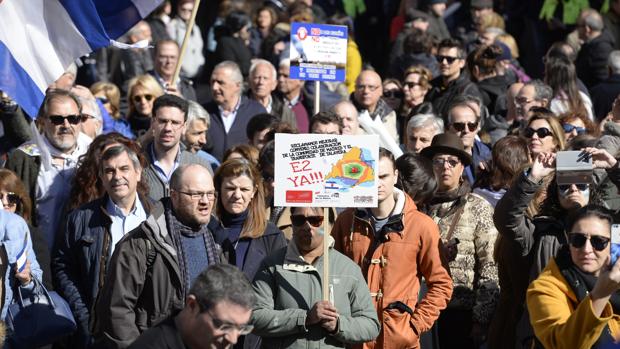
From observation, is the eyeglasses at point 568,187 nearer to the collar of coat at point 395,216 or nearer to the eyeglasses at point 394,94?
the collar of coat at point 395,216

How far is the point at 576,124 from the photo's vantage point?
12062 mm

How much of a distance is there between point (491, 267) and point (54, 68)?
3.27 m

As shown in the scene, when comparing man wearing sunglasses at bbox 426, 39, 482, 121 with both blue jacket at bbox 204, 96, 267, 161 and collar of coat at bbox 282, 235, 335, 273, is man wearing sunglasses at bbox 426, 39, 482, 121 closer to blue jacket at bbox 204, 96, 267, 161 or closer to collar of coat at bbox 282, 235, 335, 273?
blue jacket at bbox 204, 96, 267, 161

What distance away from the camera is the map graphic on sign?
840 centimetres

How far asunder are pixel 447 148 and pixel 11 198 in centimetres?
317

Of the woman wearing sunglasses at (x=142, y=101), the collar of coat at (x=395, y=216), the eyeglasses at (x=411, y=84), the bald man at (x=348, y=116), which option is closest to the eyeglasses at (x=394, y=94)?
the eyeglasses at (x=411, y=84)

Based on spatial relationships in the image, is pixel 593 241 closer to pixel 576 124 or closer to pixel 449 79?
pixel 576 124

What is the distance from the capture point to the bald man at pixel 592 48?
16.3 metres

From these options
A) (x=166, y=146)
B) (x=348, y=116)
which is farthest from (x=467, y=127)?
(x=166, y=146)

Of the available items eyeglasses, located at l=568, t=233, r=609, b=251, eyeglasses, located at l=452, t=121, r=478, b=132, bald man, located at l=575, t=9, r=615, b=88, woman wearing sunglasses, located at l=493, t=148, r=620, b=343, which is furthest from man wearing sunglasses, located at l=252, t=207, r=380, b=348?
bald man, located at l=575, t=9, r=615, b=88

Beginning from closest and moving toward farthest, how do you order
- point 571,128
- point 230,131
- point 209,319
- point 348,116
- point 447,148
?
point 209,319 → point 447,148 → point 571,128 → point 348,116 → point 230,131

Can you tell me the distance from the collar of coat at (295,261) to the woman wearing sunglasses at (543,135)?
3.12m

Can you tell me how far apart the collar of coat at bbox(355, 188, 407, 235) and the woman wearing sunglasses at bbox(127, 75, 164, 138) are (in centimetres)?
456

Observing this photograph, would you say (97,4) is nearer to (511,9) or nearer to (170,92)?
(170,92)
